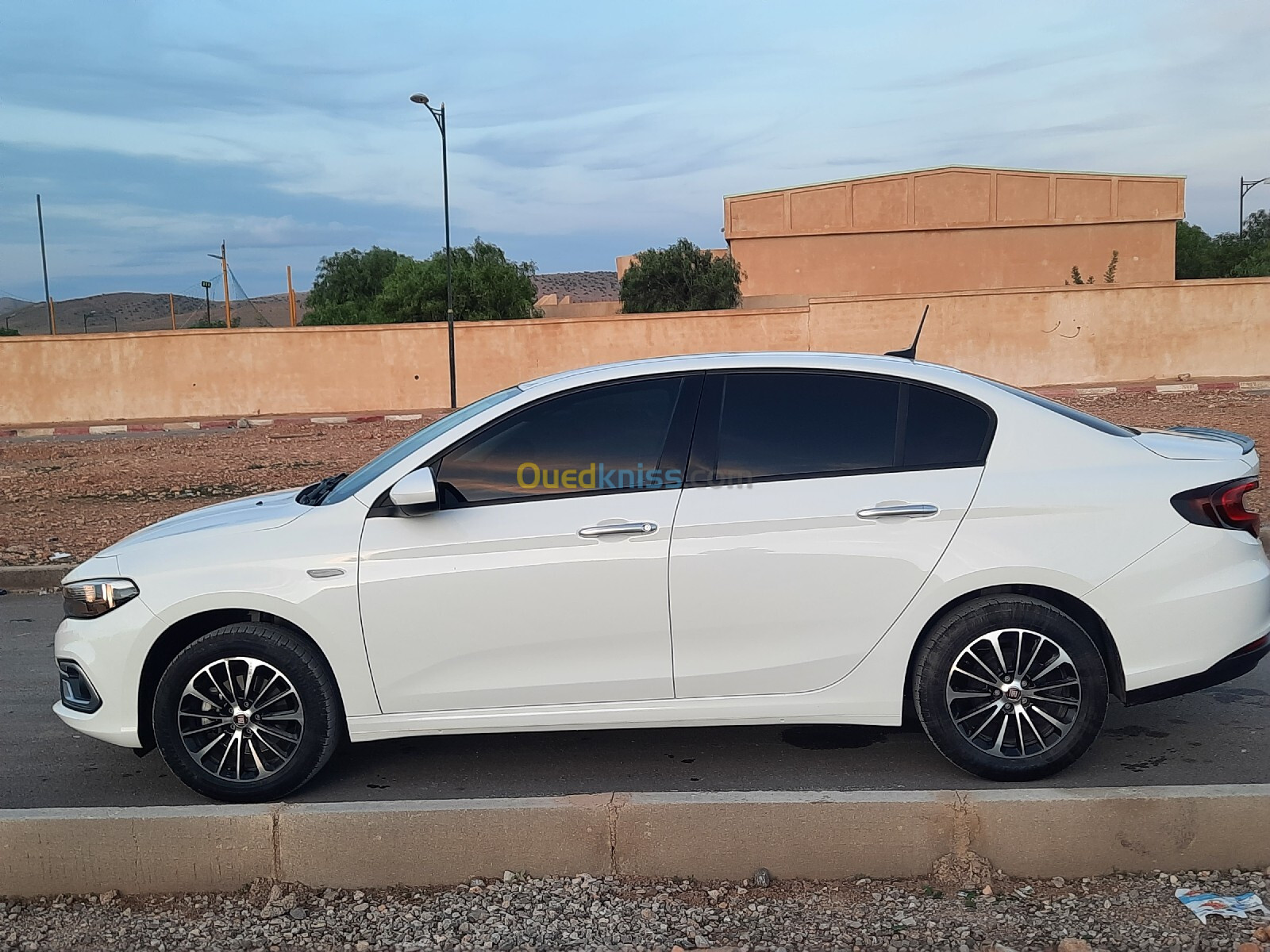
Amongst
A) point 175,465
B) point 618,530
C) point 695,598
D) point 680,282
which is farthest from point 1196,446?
point 680,282

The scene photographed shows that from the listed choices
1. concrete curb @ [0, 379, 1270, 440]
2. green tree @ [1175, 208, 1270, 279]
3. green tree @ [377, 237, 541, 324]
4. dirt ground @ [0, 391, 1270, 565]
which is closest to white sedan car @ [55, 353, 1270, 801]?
dirt ground @ [0, 391, 1270, 565]

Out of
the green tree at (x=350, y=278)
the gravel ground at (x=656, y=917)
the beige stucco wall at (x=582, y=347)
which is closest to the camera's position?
the gravel ground at (x=656, y=917)

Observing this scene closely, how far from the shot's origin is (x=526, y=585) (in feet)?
13.5

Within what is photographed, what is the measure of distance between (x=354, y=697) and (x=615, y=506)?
49.2 inches

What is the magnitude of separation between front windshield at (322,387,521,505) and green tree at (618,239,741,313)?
49.4 metres

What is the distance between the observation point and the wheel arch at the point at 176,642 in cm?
424

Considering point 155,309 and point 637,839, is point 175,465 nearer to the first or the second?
point 637,839

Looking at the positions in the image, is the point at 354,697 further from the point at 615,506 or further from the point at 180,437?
the point at 180,437

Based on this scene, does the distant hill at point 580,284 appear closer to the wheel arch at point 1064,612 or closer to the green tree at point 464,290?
the green tree at point 464,290

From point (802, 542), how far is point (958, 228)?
49219mm

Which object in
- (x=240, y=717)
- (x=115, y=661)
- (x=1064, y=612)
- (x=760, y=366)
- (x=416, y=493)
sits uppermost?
(x=760, y=366)

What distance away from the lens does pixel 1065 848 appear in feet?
11.8

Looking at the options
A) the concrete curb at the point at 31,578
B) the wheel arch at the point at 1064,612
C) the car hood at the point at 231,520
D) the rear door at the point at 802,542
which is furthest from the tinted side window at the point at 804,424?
the concrete curb at the point at 31,578

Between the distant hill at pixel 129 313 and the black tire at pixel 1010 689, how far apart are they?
13615 centimetres
